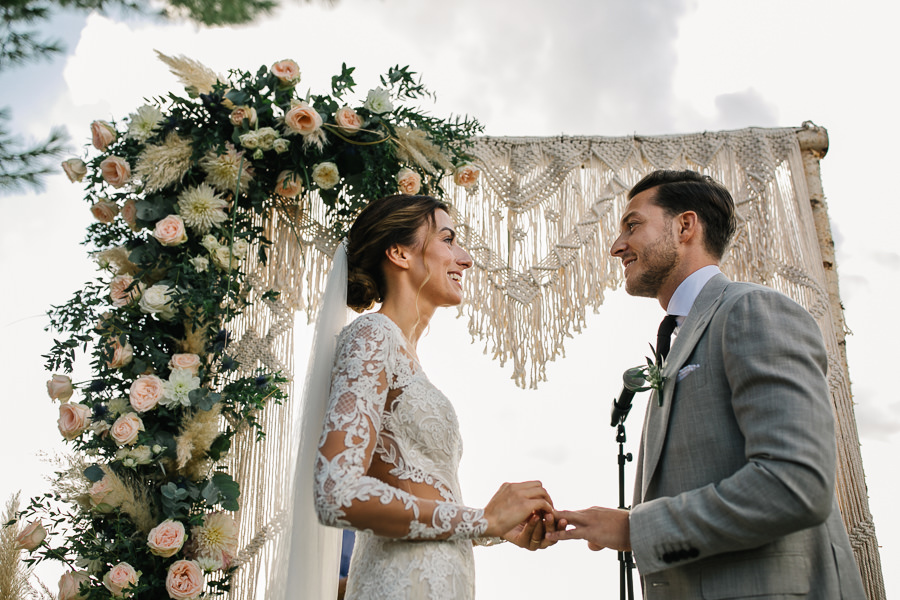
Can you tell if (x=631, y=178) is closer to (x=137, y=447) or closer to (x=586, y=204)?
(x=586, y=204)

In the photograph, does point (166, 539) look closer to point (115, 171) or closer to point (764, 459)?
point (115, 171)

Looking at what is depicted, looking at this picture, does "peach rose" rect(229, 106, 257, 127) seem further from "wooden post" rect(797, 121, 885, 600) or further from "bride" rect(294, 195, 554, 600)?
"wooden post" rect(797, 121, 885, 600)

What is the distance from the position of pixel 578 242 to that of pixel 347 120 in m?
1.10

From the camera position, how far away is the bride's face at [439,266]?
2.02 meters

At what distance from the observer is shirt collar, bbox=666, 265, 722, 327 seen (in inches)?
67.1

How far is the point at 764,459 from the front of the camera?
124 centimetres

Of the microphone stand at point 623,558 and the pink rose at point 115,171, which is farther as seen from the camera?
the pink rose at point 115,171

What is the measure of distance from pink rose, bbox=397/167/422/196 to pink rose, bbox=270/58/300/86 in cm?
47

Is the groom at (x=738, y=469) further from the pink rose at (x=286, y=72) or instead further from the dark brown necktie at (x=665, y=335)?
the pink rose at (x=286, y=72)

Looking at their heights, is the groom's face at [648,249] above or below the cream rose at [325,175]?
below

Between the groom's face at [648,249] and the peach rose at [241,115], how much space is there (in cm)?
124

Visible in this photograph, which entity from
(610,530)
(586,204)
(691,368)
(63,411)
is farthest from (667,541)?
(586,204)

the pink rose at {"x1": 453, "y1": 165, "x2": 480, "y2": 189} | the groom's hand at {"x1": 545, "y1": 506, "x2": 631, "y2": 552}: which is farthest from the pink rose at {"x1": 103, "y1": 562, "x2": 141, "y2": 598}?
the pink rose at {"x1": 453, "y1": 165, "x2": 480, "y2": 189}

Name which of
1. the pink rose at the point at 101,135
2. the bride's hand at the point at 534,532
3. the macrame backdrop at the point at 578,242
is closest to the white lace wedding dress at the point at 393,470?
the bride's hand at the point at 534,532
